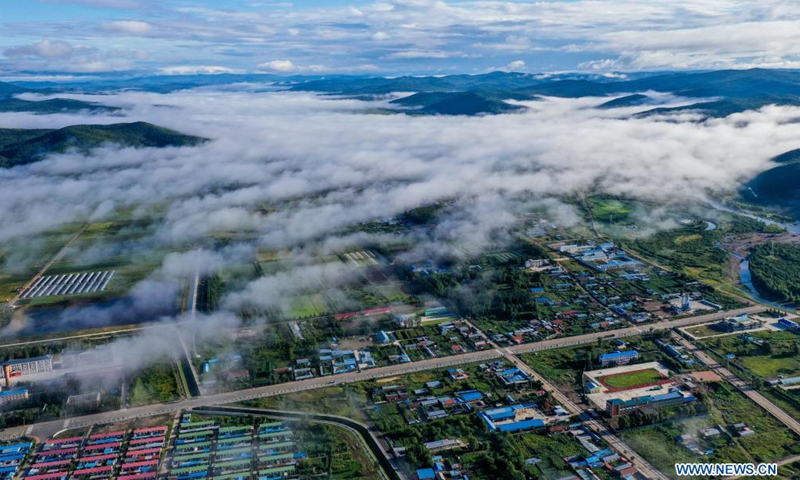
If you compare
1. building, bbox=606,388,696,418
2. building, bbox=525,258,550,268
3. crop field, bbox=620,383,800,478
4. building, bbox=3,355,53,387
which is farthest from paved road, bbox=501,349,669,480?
building, bbox=3,355,53,387

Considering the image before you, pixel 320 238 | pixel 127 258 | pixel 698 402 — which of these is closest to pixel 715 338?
pixel 698 402

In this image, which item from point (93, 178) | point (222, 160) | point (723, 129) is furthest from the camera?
point (723, 129)

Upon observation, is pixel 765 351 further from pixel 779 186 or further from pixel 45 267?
pixel 45 267

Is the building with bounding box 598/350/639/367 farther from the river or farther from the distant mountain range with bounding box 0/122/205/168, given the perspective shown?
the distant mountain range with bounding box 0/122/205/168

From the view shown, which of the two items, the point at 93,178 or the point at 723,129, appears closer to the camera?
the point at 93,178

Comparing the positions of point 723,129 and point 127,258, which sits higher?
point 723,129

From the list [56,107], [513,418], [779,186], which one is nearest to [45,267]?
[513,418]

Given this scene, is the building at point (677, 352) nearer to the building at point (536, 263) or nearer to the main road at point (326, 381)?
the main road at point (326, 381)

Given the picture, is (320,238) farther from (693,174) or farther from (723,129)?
(723,129)
